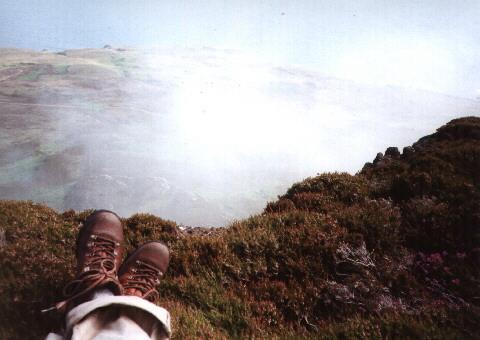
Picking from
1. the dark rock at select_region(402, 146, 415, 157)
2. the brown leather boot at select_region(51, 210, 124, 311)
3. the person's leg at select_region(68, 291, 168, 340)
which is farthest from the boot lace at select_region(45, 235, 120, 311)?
the dark rock at select_region(402, 146, 415, 157)

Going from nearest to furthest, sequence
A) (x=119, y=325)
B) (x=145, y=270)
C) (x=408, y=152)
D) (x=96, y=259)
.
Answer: (x=119, y=325) → (x=96, y=259) → (x=145, y=270) → (x=408, y=152)

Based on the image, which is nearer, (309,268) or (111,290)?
(111,290)

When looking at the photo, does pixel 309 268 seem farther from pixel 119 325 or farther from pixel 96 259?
pixel 119 325

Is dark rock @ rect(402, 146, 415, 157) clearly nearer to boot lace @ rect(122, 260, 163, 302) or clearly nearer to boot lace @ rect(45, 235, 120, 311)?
boot lace @ rect(122, 260, 163, 302)

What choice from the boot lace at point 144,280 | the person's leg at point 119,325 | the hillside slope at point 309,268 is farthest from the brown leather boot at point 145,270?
the person's leg at point 119,325

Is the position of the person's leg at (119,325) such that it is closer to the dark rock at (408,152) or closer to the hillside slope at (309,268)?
the hillside slope at (309,268)

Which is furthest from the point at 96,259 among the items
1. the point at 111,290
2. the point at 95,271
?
the point at 111,290

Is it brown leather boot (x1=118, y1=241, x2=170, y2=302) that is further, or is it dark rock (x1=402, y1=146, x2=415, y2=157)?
dark rock (x1=402, y1=146, x2=415, y2=157)
